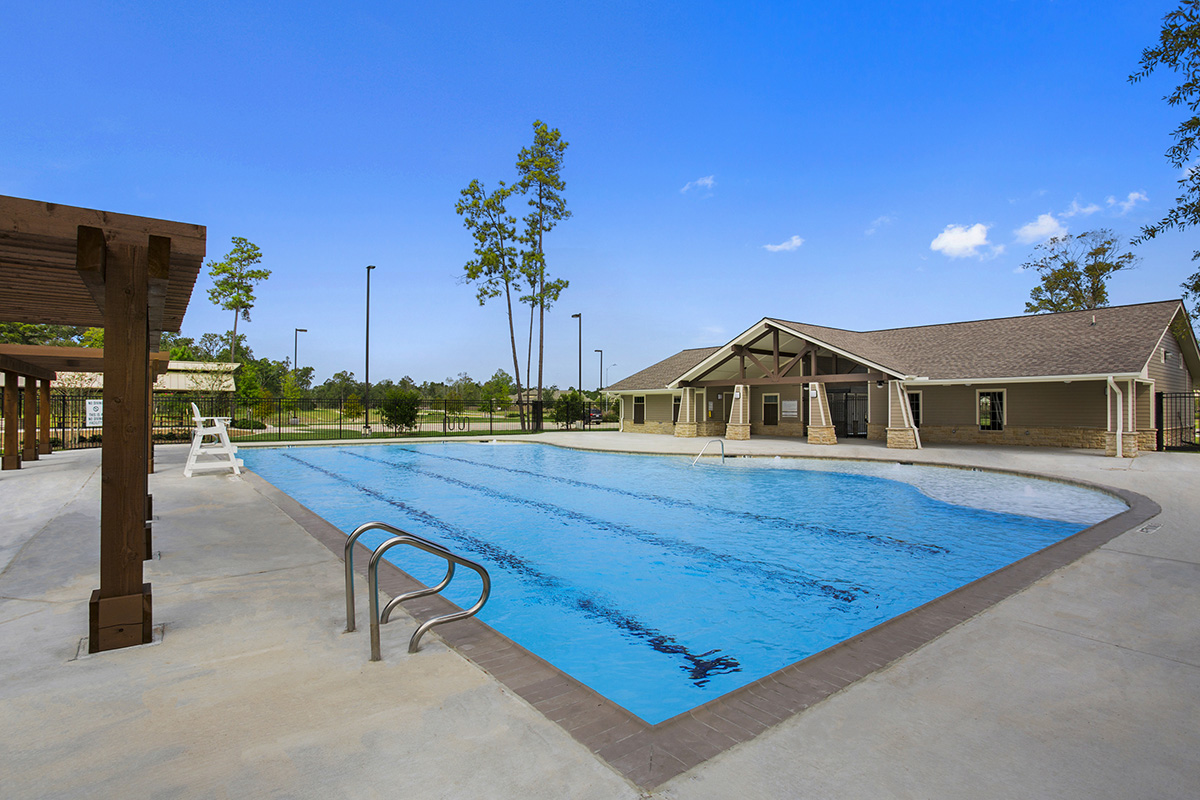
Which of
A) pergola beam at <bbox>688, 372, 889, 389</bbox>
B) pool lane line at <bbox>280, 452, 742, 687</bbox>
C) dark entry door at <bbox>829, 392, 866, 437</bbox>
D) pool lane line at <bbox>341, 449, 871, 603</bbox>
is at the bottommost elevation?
pool lane line at <bbox>280, 452, 742, 687</bbox>

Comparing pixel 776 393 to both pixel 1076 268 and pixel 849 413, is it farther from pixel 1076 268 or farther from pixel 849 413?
pixel 1076 268

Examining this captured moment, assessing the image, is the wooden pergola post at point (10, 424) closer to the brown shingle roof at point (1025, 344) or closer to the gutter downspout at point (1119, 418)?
the brown shingle roof at point (1025, 344)

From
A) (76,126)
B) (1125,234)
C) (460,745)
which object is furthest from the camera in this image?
(1125,234)

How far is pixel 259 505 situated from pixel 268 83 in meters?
13.7

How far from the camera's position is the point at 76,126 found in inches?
588

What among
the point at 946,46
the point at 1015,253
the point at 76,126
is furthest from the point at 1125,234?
the point at 76,126

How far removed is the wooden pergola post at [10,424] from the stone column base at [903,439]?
24.7 m

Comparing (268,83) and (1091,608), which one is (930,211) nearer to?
(1091,608)

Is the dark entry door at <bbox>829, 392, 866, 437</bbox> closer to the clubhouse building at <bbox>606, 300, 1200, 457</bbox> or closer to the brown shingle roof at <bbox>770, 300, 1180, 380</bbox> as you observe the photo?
the clubhouse building at <bbox>606, 300, 1200, 457</bbox>

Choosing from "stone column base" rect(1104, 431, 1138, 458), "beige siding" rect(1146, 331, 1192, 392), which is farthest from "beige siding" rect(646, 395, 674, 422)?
"beige siding" rect(1146, 331, 1192, 392)

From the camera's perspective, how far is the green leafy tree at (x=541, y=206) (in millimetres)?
31641

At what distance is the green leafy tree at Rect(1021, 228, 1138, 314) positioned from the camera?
3231cm

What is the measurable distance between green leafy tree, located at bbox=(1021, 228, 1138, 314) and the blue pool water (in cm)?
2962

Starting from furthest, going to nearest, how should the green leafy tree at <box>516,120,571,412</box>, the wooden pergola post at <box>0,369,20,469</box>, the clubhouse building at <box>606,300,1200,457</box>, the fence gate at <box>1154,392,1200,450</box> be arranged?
the green leafy tree at <box>516,120,571,412</box>
the fence gate at <box>1154,392,1200,450</box>
the clubhouse building at <box>606,300,1200,457</box>
the wooden pergola post at <box>0,369,20,469</box>
